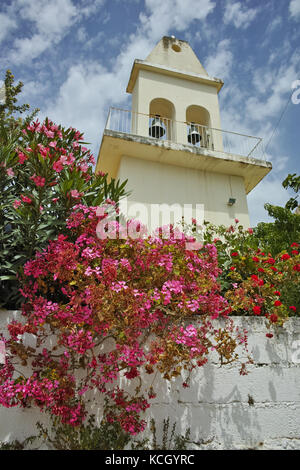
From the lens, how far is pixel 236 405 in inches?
112

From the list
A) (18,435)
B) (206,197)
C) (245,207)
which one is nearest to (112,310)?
(18,435)

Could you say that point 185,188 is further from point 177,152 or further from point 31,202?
point 31,202

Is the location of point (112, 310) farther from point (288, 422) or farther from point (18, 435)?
point (288, 422)

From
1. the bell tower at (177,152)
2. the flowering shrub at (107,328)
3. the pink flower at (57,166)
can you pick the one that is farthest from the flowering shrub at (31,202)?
the bell tower at (177,152)

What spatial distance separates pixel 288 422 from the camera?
2.89m

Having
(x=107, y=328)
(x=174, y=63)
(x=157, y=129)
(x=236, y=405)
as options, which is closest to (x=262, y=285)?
(x=236, y=405)

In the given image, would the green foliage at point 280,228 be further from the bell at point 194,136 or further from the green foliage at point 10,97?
the green foliage at point 10,97

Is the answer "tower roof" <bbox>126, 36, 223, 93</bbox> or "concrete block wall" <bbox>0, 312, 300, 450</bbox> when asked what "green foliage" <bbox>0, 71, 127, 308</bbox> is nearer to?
"concrete block wall" <bbox>0, 312, 300, 450</bbox>

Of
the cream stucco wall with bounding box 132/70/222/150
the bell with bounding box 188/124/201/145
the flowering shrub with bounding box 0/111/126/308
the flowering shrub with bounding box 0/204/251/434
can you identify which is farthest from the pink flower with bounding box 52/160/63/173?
the bell with bounding box 188/124/201/145

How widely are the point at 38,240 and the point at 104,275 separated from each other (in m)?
0.88

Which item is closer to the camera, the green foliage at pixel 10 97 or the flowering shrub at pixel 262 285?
the flowering shrub at pixel 262 285

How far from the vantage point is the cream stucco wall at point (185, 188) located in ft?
26.0

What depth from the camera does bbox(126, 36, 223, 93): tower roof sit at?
9.80m

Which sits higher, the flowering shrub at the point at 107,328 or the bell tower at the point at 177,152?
the bell tower at the point at 177,152
